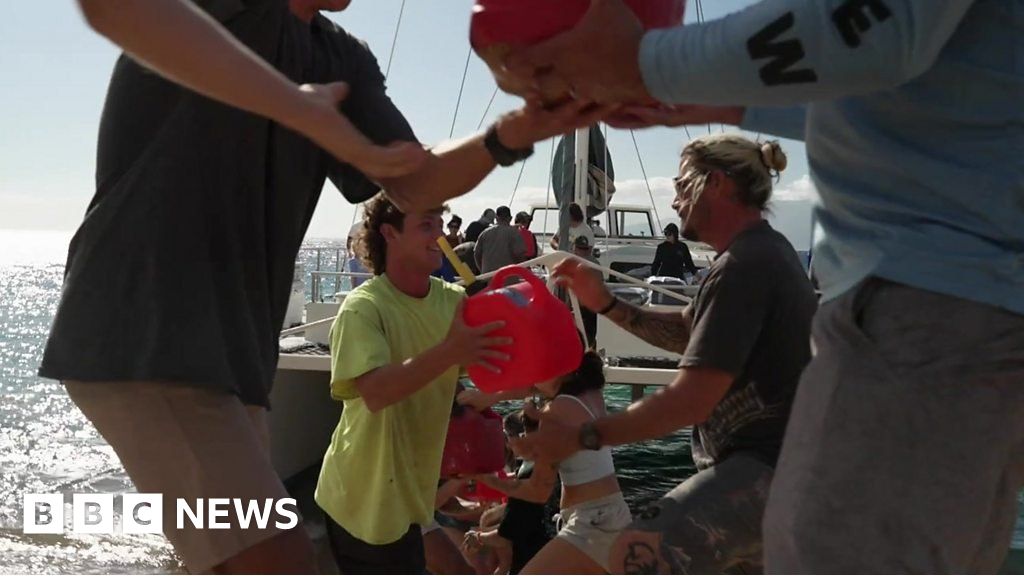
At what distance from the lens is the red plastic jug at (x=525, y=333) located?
319 cm

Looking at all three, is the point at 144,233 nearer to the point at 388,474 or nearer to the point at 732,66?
the point at 732,66

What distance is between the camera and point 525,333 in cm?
319

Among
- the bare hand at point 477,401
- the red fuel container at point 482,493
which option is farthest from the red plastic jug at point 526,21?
the red fuel container at point 482,493

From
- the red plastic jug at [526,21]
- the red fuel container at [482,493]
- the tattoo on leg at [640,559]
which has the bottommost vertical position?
the red fuel container at [482,493]

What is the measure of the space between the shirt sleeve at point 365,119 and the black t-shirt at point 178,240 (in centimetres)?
24

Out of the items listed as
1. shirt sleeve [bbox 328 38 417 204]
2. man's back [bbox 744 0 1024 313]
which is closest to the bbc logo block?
shirt sleeve [bbox 328 38 417 204]

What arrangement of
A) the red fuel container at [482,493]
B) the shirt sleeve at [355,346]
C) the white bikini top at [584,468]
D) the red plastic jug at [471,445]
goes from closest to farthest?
the shirt sleeve at [355,346], the white bikini top at [584,468], the red plastic jug at [471,445], the red fuel container at [482,493]

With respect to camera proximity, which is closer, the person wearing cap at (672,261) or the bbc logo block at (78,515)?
the bbc logo block at (78,515)

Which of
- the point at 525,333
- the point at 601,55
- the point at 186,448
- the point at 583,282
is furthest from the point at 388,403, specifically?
the point at 601,55

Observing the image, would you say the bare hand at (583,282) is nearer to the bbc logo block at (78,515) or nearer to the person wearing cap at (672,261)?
the bbc logo block at (78,515)

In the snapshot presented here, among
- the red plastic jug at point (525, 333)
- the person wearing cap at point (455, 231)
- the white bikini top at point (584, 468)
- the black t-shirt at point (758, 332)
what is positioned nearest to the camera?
the black t-shirt at point (758, 332)

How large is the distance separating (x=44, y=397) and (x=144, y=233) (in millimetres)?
21690

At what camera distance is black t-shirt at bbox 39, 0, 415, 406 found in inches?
77.8

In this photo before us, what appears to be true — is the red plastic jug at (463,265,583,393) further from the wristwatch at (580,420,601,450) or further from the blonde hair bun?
the blonde hair bun
